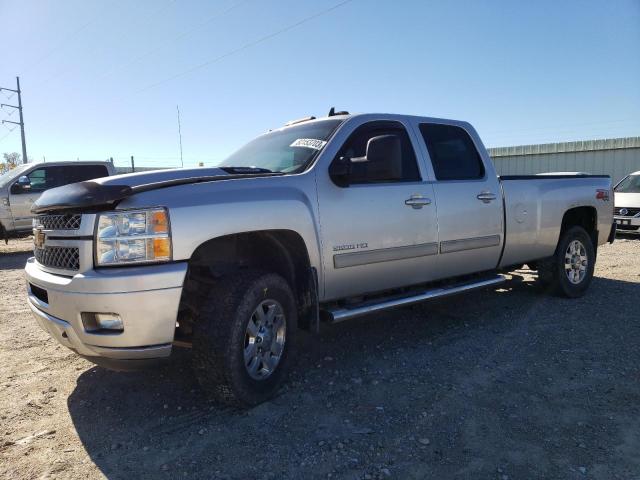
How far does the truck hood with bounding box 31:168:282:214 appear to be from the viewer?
278 cm

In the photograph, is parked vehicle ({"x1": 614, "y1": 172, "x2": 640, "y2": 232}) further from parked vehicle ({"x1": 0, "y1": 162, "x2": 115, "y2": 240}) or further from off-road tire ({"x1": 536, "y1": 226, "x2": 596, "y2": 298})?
parked vehicle ({"x1": 0, "y1": 162, "x2": 115, "y2": 240})

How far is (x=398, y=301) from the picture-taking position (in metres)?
3.96

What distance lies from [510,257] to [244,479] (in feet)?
12.4

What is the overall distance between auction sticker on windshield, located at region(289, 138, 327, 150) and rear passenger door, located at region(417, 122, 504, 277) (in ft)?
3.74

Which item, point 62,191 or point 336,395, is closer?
point 62,191

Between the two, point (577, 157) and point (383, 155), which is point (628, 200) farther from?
point (383, 155)

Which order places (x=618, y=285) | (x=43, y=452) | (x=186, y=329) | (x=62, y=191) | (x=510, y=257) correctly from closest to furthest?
(x=43, y=452)
(x=62, y=191)
(x=186, y=329)
(x=510, y=257)
(x=618, y=285)

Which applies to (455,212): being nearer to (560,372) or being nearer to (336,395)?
(560,372)

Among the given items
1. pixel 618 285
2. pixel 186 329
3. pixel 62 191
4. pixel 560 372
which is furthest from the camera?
pixel 618 285

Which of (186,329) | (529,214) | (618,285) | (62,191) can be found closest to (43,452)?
(186,329)

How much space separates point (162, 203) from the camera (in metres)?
2.80

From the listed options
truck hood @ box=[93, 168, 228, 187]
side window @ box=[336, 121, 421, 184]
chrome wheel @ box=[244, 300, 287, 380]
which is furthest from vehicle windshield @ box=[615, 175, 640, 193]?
truck hood @ box=[93, 168, 228, 187]

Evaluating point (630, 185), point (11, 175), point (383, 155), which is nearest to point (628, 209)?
point (630, 185)

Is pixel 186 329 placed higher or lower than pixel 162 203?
lower
